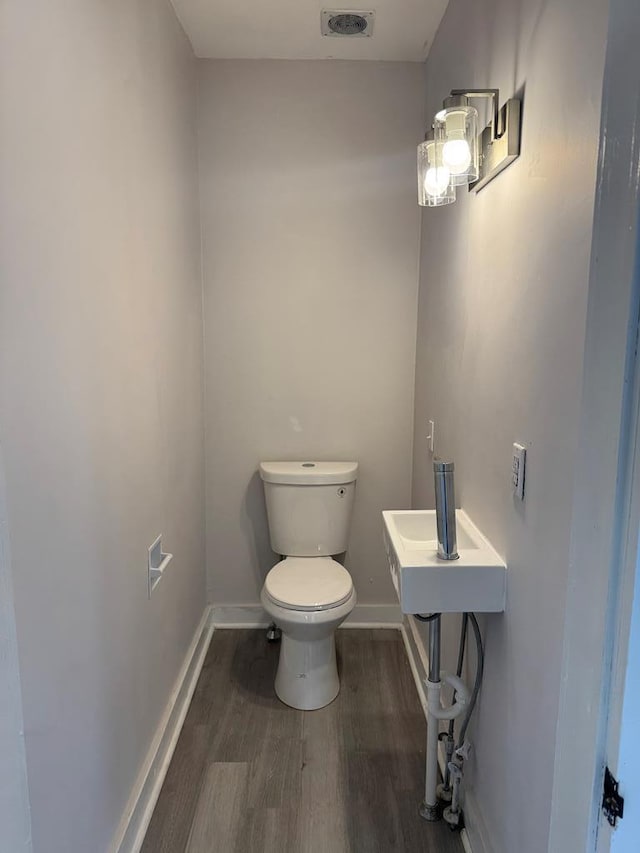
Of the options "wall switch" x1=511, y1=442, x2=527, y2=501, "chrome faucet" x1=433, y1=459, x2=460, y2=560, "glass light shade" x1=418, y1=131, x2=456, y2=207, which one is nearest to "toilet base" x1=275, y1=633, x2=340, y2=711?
"chrome faucet" x1=433, y1=459, x2=460, y2=560

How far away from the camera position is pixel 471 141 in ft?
4.69

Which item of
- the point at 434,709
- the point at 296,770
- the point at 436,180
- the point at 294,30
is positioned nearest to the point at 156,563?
the point at 296,770

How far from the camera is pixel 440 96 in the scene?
213 centimetres

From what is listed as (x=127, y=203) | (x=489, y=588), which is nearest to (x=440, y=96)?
(x=127, y=203)

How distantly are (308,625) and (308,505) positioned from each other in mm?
577

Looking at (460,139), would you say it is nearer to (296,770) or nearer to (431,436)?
(431,436)

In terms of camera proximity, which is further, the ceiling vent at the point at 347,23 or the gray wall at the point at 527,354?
the ceiling vent at the point at 347,23

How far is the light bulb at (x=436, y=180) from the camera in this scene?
5.03 ft

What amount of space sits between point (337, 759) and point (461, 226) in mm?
1785

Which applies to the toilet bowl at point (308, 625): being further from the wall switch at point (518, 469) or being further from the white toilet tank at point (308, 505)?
the wall switch at point (518, 469)

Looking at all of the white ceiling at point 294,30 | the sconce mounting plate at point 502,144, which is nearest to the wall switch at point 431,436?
the sconce mounting plate at point 502,144

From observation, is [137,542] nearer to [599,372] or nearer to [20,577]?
[20,577]

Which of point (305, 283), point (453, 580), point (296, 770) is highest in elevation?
point (305, 283)

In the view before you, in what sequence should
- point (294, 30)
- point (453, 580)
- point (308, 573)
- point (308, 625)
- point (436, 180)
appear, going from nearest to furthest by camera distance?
1. point (453, 580)
2. point (436, 180)
3. point (308, 625)
4. point (294, 30)
5. point (308, 573)
